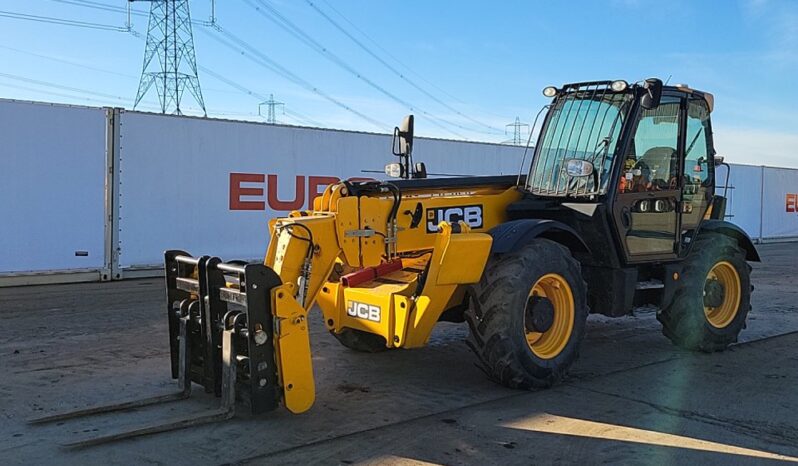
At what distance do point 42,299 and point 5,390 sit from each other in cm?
483

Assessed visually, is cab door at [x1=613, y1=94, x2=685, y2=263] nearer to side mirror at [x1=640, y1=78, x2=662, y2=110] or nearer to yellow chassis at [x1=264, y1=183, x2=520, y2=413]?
side mirror at [x1=640, y1=78, x2=662, y2=110]

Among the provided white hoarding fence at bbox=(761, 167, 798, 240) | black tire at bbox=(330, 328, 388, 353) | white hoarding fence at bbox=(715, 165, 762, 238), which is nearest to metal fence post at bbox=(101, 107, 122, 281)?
black tire at bbox=(330, 328, 388, 353)

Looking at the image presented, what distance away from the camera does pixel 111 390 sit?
211 inches

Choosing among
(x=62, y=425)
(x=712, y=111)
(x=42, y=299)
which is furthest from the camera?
(x=42, y=299)

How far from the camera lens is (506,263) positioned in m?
5.32

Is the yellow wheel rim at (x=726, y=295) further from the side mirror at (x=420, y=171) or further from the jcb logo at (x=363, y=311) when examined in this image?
the jcb logo at (x=363, y=311)

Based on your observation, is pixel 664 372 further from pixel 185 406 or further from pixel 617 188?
pixel 185 406

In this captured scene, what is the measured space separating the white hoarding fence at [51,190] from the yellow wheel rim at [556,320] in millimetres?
8357

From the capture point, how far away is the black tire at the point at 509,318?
204 inches

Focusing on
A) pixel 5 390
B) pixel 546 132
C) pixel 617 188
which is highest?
pixel 546 132

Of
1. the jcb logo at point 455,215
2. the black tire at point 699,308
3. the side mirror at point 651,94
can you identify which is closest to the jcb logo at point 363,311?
the jcb logo at point 455,215

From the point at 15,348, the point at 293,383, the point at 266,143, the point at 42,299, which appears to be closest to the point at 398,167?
the point at 293,383

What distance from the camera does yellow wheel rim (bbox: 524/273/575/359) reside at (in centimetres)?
562

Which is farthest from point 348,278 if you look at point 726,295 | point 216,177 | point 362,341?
point 216,177
